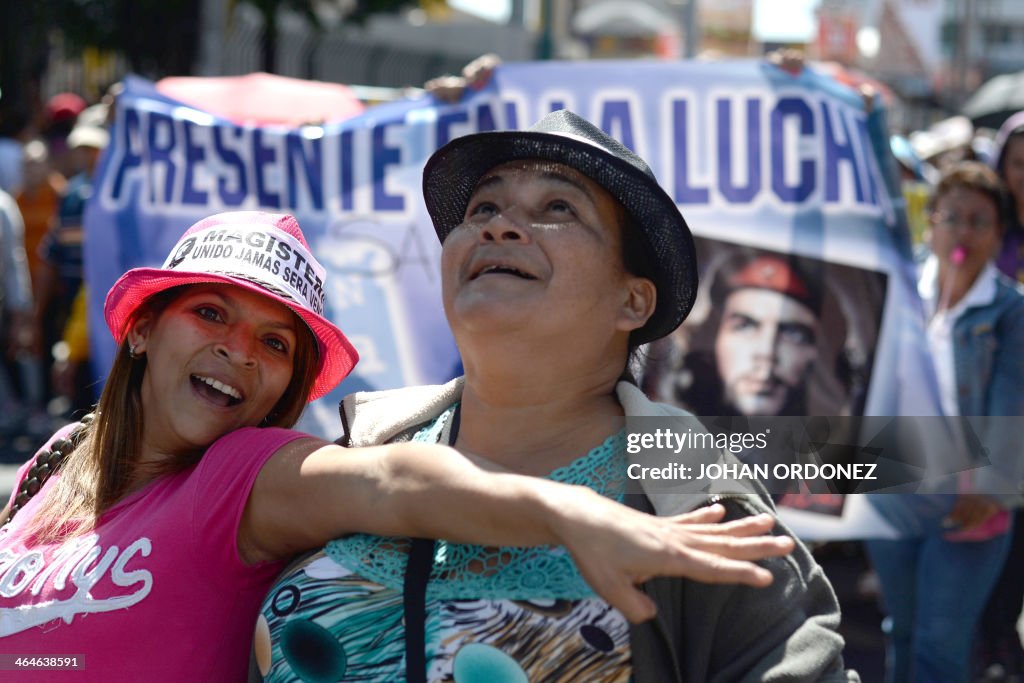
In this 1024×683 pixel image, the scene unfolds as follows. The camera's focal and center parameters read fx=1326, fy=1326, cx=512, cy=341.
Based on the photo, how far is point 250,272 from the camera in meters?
2.28

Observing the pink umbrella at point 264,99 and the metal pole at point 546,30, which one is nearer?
the pink umbrella at point 264,99

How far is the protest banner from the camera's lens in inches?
199

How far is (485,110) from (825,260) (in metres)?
1.48

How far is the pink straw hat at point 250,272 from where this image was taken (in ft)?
7.48

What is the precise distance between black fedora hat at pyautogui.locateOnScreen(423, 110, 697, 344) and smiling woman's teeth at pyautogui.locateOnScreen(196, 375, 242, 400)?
1.63 feet

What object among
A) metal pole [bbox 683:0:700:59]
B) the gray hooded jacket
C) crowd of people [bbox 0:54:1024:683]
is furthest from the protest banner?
metal pole [bbox 683:0:700:59]

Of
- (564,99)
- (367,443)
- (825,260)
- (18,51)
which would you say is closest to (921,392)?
(825,260)

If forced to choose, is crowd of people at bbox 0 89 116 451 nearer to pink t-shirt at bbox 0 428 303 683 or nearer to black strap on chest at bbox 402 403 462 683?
pink t-shirt at bbox 0 428 303 683

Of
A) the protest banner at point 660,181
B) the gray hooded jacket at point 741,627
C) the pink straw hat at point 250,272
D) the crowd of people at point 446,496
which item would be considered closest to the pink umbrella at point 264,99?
the protest banner at point 660,181

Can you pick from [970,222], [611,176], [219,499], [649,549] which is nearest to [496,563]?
[649,549]

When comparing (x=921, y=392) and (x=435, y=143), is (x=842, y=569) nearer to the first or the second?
(x=921, y=392)

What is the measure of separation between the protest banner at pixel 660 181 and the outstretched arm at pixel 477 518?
294cm

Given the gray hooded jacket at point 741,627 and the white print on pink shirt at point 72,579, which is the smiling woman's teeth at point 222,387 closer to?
the white print on pink shirt at point 72,579

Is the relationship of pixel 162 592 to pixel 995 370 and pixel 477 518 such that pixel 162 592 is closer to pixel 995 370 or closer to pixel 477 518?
pixel 477 518
